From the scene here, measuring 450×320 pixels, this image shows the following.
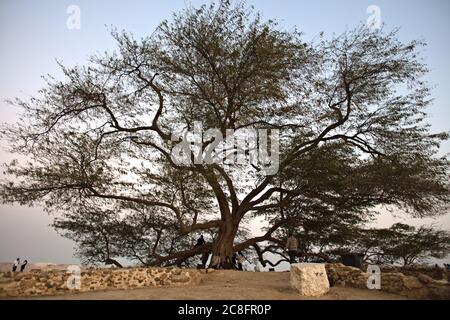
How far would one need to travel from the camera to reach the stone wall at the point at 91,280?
8.91 metres

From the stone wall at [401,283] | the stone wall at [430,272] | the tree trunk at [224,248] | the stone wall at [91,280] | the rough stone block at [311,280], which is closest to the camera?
the stone wall at [91,280]

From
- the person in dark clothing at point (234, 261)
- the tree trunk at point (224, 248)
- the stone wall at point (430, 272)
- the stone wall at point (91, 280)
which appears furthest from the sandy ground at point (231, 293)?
the person in dark clothing at point (234, 261)

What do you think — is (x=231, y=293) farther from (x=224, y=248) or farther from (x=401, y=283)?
(x=224, y=248)

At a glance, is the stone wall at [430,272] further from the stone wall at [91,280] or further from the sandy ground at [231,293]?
the stone wall at [91,280]

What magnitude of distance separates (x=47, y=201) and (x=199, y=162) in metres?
6.63

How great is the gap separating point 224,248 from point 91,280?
24.0ft

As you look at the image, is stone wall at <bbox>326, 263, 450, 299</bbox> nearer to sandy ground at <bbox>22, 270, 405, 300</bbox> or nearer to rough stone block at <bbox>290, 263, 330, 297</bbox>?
sandy ground at <bbox>22, 270, 405, 300</bbox>

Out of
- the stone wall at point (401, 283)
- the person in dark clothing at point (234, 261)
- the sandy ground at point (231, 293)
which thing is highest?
the stone wall at point (401, 283)

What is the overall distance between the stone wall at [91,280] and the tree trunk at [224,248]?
389 centimetres

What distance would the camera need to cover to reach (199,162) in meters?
16.0

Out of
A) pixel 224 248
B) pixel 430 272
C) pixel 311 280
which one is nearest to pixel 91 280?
pixel 311 280

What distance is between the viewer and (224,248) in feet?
53.5
